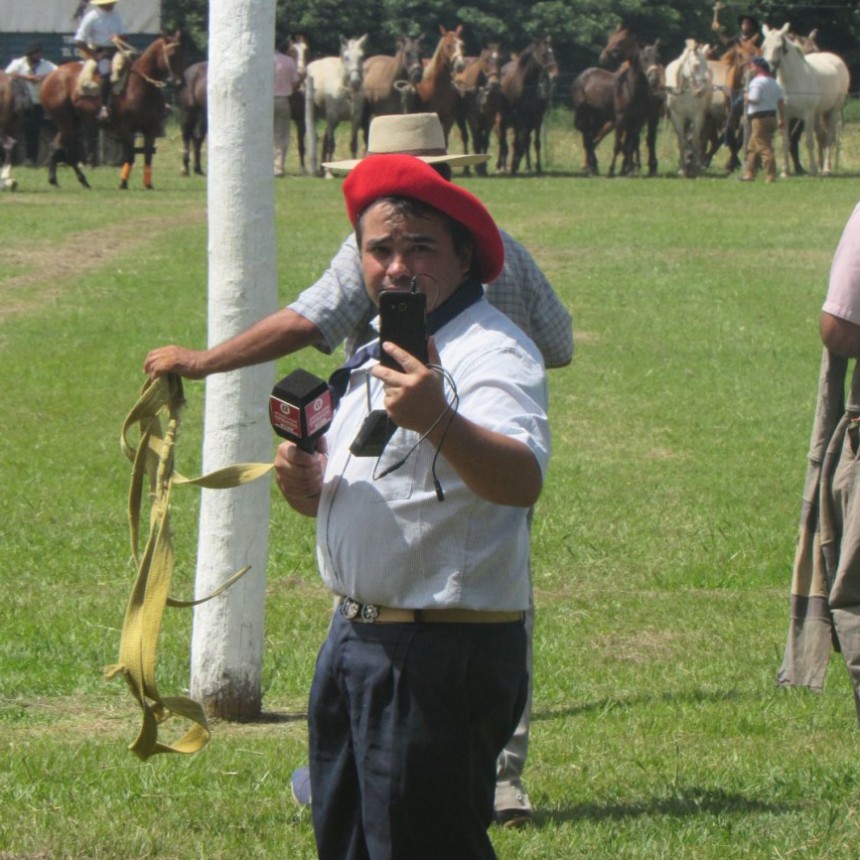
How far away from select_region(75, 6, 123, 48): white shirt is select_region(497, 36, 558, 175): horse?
341 inches

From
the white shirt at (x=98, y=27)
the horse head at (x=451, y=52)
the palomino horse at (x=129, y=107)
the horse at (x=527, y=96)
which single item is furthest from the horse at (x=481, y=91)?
the white shirt at (x=98, y=27)

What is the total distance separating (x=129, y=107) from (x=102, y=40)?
1642 millimetres

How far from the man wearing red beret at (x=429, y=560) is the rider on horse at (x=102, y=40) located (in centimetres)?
2669

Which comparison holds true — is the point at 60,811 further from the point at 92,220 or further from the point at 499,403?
the point at 92,220

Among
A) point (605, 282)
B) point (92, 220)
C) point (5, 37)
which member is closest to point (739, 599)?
point (605, 282)

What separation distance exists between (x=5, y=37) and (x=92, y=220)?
22637mm

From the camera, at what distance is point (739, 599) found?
26.4ft

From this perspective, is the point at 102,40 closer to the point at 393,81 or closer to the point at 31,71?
the point at 31,71

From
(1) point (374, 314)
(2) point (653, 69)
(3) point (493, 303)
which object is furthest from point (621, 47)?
(1) point (374, 314)

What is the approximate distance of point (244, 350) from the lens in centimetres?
430

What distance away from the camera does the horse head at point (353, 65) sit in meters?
34.2

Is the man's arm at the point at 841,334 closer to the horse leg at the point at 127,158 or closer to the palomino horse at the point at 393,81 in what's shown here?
the horse leg at the point at 127,158

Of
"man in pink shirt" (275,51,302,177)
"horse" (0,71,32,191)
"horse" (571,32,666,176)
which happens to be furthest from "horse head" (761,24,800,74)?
"horse" (0,71,32,191)

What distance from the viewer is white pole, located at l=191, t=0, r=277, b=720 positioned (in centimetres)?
565
